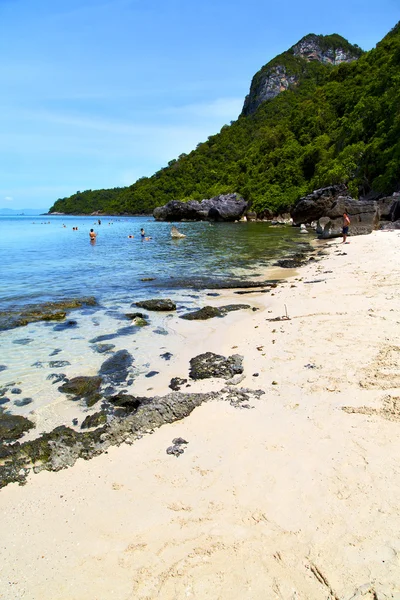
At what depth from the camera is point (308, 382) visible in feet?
17.8

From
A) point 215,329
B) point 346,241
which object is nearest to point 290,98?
point 346,241

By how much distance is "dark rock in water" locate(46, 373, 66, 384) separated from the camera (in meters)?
6.53

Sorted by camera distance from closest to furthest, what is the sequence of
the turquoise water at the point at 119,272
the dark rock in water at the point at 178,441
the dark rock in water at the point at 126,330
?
the dark rock in water at the point at 178,441
the dark rock in water at the point at 126,330
the turquoise water at the point at 119,272

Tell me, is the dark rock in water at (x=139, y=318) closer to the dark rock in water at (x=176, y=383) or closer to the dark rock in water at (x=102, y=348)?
the dark rock in water at (x=102, y=348)

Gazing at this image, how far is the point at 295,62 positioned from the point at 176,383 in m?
184

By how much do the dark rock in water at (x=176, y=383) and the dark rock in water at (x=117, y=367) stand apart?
0.97 m

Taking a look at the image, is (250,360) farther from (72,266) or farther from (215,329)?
(72,266)

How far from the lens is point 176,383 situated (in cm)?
612

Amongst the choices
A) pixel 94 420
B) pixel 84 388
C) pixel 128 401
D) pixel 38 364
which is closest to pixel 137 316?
pixel 38 364

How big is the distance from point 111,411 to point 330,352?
398 cm

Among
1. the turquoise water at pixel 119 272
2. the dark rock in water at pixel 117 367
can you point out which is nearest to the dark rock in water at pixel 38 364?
the dark rock in water at pixel 117 367

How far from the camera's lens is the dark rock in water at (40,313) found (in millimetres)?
10370

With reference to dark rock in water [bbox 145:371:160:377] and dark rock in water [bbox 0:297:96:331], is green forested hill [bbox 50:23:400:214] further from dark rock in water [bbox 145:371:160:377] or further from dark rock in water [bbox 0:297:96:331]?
dark rock in water [bbox 145:371:160:377]

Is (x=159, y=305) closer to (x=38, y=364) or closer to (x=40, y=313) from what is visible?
(x=40, y=313)
